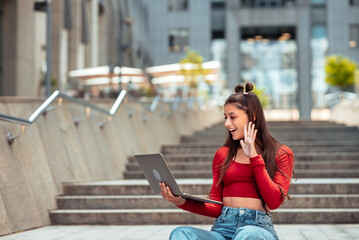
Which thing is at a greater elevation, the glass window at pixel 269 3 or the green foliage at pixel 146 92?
the glass window at pixel 269 3

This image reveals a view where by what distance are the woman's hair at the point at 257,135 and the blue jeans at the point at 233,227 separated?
0.27 m

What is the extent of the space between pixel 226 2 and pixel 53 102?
40.5 metres

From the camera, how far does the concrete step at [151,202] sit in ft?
27.1

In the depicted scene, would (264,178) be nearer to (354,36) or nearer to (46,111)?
(46,111)

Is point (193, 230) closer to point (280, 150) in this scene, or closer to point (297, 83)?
point (280, 150)

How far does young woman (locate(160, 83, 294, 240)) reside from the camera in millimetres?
3689

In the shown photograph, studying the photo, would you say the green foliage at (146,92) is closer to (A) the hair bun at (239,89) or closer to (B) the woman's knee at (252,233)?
(A) the hair bun at (239,89)

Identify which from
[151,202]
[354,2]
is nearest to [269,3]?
[354,2]

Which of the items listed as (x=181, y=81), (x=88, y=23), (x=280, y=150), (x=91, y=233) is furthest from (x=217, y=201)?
(x=88, y=23)

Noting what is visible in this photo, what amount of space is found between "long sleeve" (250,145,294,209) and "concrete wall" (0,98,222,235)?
405 cm

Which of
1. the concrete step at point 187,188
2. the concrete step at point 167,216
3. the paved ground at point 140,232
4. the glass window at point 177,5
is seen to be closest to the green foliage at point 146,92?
the concrete step at point 187,188

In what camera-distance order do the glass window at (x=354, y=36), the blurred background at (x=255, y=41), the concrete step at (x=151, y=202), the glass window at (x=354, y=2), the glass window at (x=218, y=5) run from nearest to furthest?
the concrete step at (x=151, y=202) → the blurred background at (x=255, y=41) → the glass window at (x=354, y=36) → the glass window at (x=354, y=2) → the glass window at (x=218, y=5)

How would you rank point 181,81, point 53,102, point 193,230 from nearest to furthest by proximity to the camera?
point 193,230, point 53,102, point 181,81

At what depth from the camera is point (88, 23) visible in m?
31.3
